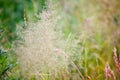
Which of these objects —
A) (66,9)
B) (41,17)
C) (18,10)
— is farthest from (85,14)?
(41,17)

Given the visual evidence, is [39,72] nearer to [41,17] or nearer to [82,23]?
[41,17]

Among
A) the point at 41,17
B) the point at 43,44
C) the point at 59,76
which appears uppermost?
the point at 41,17

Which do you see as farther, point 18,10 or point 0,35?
point 18,10

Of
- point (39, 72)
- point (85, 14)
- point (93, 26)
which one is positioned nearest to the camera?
point (39, 72)

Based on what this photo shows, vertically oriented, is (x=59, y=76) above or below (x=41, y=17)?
Result: below

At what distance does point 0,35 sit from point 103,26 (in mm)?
2162

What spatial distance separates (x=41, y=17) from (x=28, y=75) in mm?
421

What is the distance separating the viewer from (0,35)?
289 cm

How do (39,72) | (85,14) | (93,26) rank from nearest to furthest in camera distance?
(39,72) → (93,26) → (85,14)

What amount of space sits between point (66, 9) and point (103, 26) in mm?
568

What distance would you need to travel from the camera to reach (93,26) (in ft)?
15.7

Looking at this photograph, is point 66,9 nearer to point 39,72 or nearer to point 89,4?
point 89,4

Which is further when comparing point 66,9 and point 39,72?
point 66,9

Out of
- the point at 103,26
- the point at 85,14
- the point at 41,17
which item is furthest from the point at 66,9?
the point at 41,17
